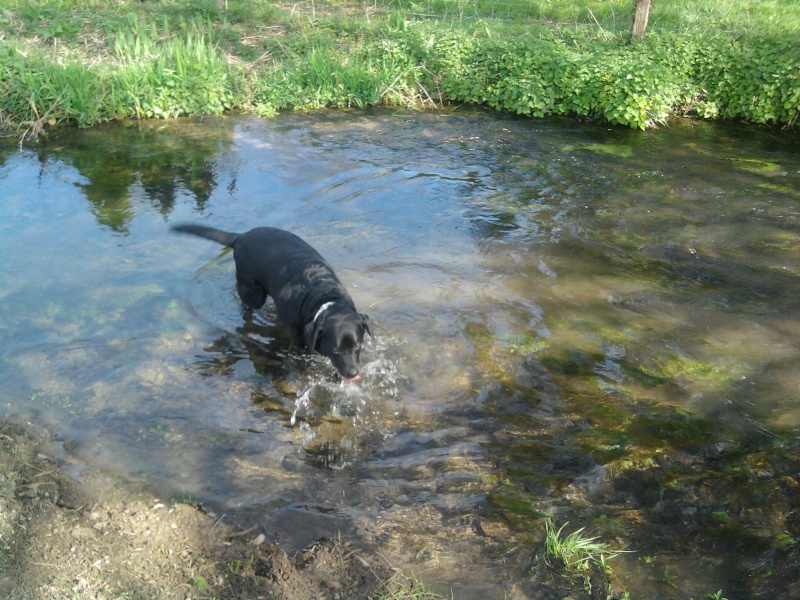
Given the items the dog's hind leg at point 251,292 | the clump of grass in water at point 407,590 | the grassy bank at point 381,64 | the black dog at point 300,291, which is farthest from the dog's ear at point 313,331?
the grassy bank at point 381,64

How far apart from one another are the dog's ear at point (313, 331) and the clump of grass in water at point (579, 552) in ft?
6.46

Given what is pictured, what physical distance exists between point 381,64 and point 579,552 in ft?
28.4

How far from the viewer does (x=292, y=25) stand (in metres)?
11.5

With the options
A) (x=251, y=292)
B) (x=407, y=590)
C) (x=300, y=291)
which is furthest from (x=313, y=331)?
(x=407, y=590)

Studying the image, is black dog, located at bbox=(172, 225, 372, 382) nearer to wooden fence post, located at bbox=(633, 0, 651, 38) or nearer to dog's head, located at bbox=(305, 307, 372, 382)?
dog's head, located at bbox=(305, 307, 372, 382)

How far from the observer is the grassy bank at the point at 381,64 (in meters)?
9.20

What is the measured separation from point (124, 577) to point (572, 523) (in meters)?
2.22

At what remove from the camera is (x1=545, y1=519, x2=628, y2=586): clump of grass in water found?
10.5 feet

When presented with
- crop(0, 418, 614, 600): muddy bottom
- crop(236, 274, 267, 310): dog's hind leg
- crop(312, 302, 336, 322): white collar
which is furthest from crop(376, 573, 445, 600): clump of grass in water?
crop(236, 274, 267, 310): dog's hind leg

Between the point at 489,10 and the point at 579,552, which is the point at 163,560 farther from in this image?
the point at 489,10

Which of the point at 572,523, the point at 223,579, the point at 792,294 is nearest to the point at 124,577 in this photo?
the point at 223,579

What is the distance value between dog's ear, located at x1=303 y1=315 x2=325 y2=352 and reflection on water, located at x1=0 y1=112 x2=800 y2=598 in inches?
16.6

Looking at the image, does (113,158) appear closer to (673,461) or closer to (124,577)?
(124,577)

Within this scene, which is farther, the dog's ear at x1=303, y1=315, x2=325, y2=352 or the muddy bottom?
the dog's ear at x1=303, y1=315, x2=325, y2=352
